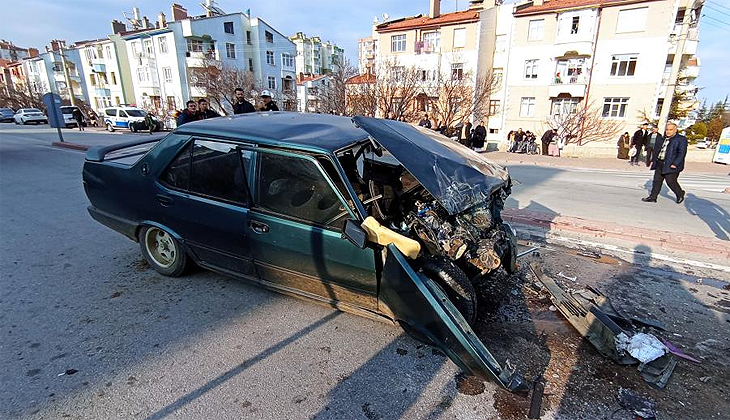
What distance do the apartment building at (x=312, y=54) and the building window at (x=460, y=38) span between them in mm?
38757

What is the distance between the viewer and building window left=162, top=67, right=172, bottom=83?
127 ft

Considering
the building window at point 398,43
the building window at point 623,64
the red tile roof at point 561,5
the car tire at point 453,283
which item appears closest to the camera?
the car tire at point 453,283

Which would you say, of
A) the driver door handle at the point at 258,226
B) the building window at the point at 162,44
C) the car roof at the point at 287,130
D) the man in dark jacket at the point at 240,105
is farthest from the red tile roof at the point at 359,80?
the building window at the point at 162,44

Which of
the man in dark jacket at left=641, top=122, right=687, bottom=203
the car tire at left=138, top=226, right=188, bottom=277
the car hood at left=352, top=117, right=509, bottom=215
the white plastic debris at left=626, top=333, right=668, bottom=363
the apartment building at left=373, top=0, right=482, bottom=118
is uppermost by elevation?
the apartment building at left=373, top=0, right=482, bottom=118

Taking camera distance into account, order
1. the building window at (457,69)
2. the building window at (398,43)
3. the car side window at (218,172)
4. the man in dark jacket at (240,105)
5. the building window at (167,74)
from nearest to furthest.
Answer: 1. the car side window at (218,172)
2. the man in dark jacket at (240,105)
3. the building window at (457,69)
4. the building window at (398,43)
5. the building window at (167,74)

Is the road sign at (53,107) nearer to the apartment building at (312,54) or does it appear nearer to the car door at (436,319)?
the car door at (436,319)

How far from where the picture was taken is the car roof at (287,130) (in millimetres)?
2910

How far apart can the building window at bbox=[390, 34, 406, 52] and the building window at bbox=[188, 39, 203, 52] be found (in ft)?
68.1

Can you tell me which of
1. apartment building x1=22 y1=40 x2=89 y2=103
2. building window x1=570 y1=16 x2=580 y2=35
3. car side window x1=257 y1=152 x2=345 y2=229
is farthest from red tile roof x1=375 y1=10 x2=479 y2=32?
apartment building x1=22 y1=40 x2=89 y2=103

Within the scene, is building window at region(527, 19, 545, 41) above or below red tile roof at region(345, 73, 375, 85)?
above

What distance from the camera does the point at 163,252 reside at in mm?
3779

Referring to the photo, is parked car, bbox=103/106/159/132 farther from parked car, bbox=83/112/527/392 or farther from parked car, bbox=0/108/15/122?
parked car, bbox=83/112/527/392

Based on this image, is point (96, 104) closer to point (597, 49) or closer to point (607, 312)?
point (597, 49)

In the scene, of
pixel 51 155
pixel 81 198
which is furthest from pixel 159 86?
pixel 81 198
